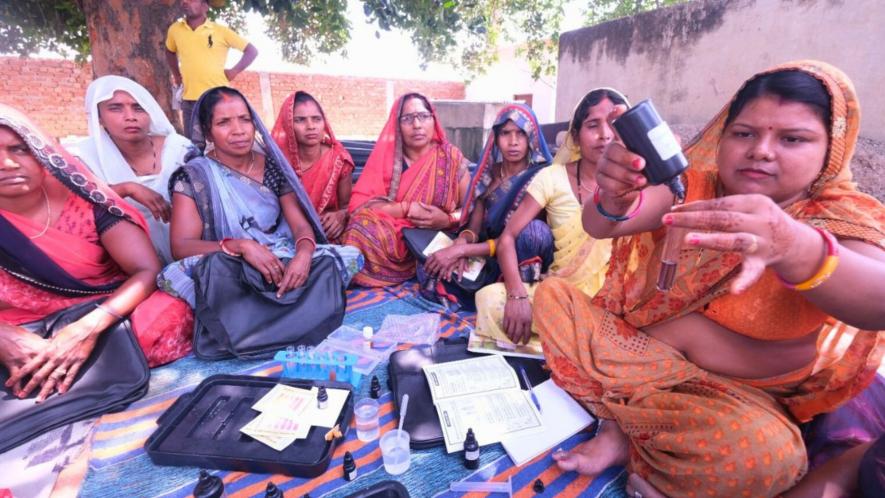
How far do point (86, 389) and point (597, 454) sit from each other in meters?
2.12

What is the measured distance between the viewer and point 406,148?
3.49 m

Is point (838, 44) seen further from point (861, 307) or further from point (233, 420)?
point (233, 420)

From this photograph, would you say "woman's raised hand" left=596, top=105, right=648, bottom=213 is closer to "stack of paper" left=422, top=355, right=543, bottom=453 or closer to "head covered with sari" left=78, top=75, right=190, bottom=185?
"stack of paper" left=422, top=355, right=543, bottom=453

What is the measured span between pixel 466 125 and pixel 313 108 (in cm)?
348

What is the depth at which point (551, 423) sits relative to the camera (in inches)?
67.9

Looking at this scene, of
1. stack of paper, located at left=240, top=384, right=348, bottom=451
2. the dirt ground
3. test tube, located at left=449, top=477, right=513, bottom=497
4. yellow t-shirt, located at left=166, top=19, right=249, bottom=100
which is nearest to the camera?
test tube, located at left=449, top=477, right=513, bottom=497

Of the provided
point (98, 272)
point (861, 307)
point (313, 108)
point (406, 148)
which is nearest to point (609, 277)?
point (861, 307)

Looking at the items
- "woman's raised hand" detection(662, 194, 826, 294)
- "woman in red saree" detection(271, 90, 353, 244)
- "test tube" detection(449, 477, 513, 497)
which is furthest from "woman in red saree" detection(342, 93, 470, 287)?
"woman's raised hand" detection(662, 194, 826, 294)

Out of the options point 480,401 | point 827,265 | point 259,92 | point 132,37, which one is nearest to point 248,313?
point 480,401

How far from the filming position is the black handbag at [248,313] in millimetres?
2283

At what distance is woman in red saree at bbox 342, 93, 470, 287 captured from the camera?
3.14 metres

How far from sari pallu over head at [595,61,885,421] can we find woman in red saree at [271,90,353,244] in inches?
96.9

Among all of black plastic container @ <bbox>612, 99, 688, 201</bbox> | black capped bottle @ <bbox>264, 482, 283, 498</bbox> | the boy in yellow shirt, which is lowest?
black capped bottle @ <bbox>264, 482, 283, 498</bbox>

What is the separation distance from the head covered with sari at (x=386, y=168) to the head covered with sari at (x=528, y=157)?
67cm
